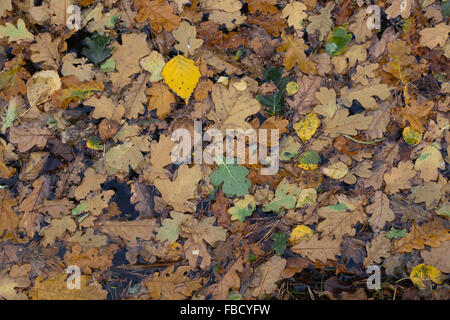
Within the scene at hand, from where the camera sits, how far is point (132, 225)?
73.4 inches

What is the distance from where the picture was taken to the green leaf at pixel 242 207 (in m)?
1.86

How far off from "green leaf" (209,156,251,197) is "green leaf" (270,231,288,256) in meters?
0.30

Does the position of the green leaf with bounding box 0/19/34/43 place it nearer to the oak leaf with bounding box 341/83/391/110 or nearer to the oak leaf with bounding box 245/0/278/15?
the oak leaf with bounding box 245/0/278/15

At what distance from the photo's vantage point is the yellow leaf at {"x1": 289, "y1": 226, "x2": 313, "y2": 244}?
1870 mm

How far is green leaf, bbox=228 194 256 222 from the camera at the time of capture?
186 cm

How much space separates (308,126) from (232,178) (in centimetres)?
50

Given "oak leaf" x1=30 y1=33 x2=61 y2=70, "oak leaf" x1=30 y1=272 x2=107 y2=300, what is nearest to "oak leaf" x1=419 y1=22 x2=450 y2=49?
"oak leaf" x1=30 y1=33 x2=61 y2=70

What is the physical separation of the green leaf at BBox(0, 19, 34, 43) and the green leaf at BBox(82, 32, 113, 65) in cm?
31

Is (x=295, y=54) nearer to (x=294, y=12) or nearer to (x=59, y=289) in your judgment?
(x=294, y=12)

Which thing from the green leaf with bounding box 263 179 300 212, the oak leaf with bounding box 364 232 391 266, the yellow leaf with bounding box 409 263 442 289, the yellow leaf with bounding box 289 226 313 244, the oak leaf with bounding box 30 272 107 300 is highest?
the green leaf with bounding box 263 179 300 212

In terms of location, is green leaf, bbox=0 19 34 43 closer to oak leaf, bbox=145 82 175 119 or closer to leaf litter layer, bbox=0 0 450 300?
leaf litter layer, bbox=0 0 450 300

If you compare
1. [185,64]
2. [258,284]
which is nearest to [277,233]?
[258,284]

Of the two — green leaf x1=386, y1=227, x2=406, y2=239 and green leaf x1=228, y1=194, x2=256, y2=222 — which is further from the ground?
green leaf x1=228, y1=194, x2=256, y2=222
